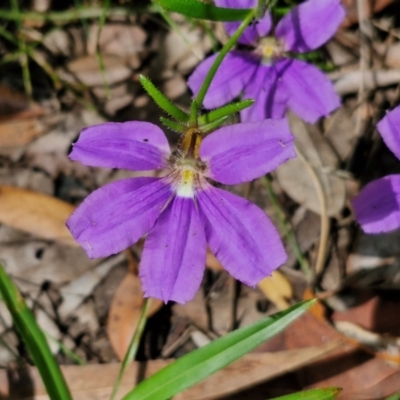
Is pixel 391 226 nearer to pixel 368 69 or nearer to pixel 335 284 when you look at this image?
pixel 335 284

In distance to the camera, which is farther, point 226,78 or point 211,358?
point 226,78

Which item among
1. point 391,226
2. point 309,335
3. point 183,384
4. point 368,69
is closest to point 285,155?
point 391,226

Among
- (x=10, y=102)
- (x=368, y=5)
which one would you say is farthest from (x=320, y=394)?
(x=10, y=102)

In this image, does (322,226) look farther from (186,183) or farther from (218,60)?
(218,60)

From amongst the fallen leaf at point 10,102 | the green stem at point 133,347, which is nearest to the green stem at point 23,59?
the fallen leaf at point 10,102

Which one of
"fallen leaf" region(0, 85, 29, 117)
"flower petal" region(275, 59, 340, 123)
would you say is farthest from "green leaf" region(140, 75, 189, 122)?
"fallen leaf" region(0, 85, 29, 117)

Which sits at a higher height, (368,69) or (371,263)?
(368,69)

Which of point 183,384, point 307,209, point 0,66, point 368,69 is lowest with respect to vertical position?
point 183,384

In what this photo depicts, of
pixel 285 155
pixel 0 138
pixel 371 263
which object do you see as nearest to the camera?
pixel 285 155
